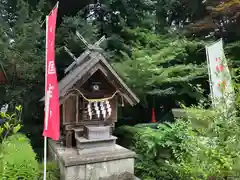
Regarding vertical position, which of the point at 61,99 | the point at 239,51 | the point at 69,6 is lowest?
the point at 61,99

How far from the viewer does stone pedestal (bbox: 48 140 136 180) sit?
5.69m

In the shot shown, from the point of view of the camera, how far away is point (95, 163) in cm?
596

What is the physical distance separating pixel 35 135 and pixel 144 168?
4587 mm

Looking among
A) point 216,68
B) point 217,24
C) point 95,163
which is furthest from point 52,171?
point 217,24

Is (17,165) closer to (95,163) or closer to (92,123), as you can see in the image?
(95,163)

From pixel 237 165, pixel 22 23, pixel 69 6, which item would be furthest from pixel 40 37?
pixel 237 165

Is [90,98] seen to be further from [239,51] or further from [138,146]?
[239,51]

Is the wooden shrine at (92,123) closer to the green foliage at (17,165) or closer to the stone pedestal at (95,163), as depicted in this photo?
the stone pedestal at (95,163)

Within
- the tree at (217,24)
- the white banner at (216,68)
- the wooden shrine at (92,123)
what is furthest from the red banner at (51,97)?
the tree at (217,24)

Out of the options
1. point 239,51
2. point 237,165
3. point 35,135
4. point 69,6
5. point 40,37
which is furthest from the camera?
point 69,6

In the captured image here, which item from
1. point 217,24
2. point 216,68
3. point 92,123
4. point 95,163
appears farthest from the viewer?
point 217,24

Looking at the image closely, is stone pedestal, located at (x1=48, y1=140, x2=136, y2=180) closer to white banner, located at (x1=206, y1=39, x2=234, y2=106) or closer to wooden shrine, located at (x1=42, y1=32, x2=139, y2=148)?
wooden shrine, located at (x1=42, y1=32, x2=139, y2=148)

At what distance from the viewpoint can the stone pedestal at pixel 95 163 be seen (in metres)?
5.69

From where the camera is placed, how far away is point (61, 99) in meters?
6.02
